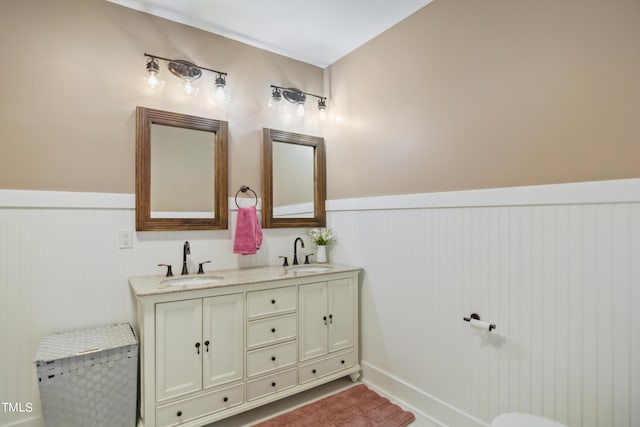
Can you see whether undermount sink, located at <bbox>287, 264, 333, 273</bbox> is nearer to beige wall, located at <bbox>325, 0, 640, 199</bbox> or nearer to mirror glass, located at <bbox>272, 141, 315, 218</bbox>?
mirror glass, located at <bbox>272, 141, 315, 218</bbox>

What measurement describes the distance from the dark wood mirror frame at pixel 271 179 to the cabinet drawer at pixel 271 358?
92cm

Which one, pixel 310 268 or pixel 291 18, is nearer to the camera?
pixel 291 18

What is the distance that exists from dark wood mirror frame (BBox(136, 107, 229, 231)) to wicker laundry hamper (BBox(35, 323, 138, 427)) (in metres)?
0.70

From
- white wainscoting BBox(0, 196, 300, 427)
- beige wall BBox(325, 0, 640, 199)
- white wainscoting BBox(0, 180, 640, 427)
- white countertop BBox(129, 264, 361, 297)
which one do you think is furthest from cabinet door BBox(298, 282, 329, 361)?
white wainscoting BBox(0, 196, 300, 427)

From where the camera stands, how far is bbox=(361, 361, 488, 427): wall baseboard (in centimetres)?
181

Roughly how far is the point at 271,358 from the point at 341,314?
0.59 meters

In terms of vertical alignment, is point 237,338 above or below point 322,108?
below

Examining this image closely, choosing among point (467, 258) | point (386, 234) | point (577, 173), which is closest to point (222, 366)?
point (386, 234)

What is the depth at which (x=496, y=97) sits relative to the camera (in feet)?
5.55

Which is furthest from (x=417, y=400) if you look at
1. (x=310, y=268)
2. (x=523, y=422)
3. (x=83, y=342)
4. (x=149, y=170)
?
(x=149, y=170)

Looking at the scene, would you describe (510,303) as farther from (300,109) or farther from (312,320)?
(300,109)

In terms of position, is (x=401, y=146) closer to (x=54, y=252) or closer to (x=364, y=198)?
(x=364, y=198)

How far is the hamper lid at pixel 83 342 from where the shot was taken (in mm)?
1565

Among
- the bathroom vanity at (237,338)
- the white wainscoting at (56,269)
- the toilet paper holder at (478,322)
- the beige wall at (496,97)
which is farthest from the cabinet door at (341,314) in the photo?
the white wainscoting at (56,269)
